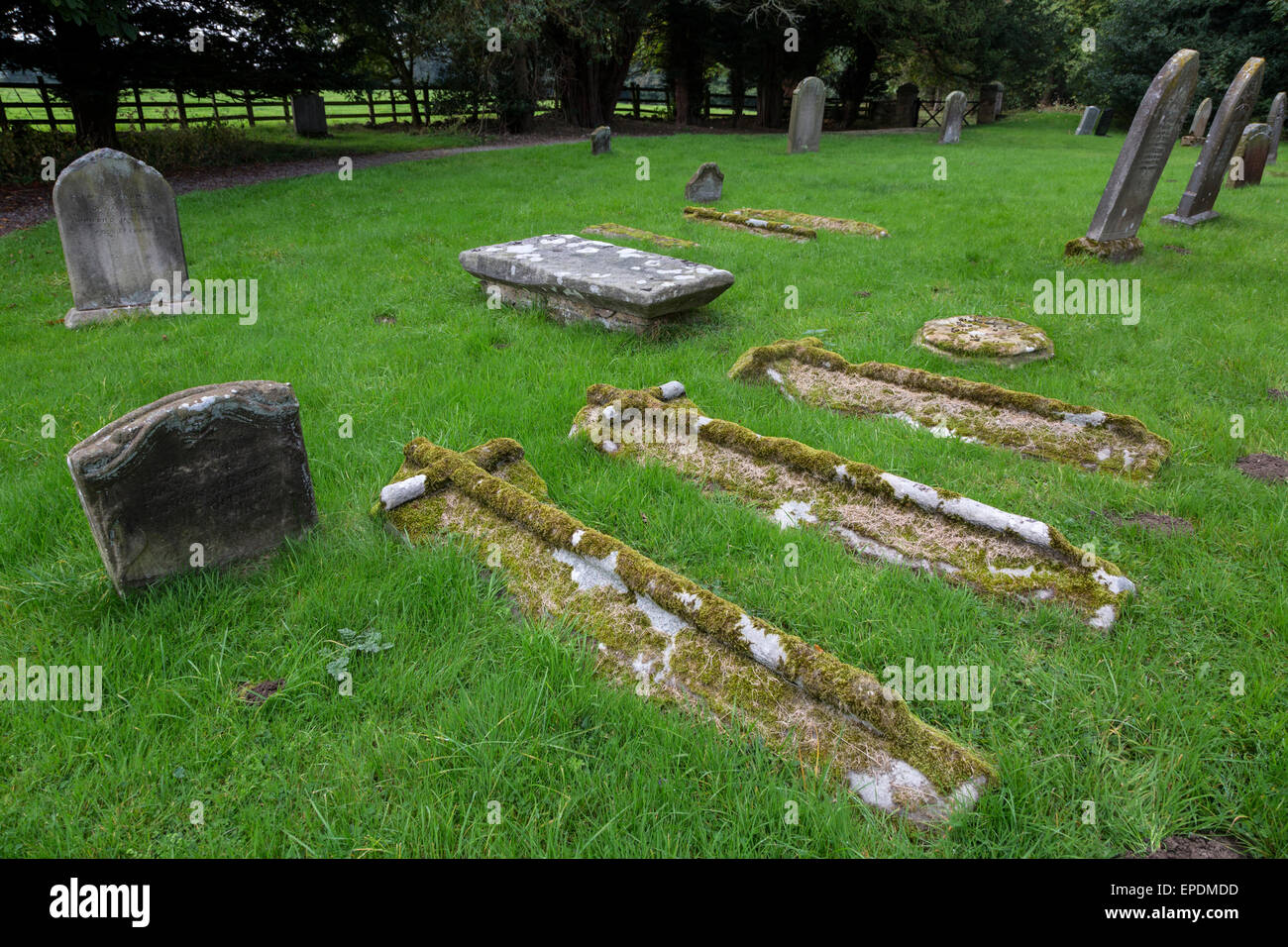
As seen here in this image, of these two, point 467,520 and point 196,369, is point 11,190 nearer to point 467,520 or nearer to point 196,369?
point 196,369

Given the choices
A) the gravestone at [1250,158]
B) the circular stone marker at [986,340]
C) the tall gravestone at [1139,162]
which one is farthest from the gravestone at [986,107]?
the circular stone marker at [986,340]

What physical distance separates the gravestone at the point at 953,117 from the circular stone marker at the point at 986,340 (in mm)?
18289

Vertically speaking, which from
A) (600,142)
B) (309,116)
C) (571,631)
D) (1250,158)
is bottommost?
(571,631)

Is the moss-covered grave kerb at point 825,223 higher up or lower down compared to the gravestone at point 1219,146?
lower down

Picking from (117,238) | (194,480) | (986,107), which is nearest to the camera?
(194,480)

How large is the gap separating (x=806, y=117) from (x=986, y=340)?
51.1 feet

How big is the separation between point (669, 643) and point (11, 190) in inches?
705

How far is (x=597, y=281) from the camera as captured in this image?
20.6 feet

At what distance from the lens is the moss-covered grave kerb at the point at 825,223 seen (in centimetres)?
1033

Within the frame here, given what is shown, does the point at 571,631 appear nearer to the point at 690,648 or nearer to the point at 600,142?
the point at 690,648

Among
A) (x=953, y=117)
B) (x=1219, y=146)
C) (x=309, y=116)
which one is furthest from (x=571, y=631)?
(x=309, y=116)

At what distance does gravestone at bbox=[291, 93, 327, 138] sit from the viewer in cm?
2308

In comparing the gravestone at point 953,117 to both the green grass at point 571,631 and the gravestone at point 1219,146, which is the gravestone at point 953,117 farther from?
the green grass at point 571,631

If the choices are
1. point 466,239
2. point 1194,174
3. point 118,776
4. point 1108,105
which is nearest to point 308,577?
point 118,776
